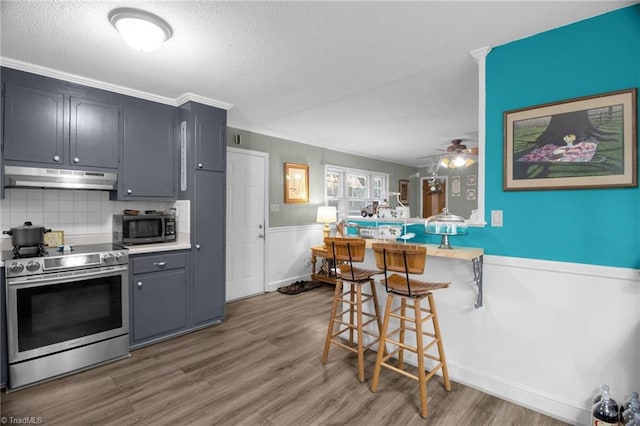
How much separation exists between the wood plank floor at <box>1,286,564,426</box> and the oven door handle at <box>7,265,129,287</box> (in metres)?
0.75

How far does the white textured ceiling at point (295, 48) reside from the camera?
1.83 meters

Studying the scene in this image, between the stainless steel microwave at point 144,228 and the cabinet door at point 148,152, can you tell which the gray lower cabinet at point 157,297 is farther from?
the cabinet door at point 148,152

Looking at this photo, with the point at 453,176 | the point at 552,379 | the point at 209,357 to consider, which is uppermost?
the point at 453,176

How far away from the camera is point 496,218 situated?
2.26 metres

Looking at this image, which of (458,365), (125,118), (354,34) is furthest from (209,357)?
(354,34)

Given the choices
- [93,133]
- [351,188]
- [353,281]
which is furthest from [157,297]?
[351,188]

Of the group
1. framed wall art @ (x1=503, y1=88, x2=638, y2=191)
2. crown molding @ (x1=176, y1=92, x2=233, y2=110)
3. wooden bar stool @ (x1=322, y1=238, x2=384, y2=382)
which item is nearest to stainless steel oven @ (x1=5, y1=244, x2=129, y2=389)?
crown molding @ (x1=176, y1=92, x2=233, y2=110)

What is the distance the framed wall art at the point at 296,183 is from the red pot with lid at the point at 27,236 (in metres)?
3.07

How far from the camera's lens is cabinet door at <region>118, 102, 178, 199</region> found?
10.1ft

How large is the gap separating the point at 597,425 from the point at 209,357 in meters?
2.70

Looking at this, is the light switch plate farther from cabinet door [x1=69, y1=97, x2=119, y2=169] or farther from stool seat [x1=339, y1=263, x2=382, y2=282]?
cabinet door [x1=69, y1=97, x2=119, y2=169]

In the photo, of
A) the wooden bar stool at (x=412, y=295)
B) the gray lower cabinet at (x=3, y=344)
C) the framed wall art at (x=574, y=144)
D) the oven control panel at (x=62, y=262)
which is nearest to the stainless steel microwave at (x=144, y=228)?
the oven control panel at (x=62, y=262)

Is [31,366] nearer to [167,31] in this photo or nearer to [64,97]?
[64,97]

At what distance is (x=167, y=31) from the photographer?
2.01 metres
